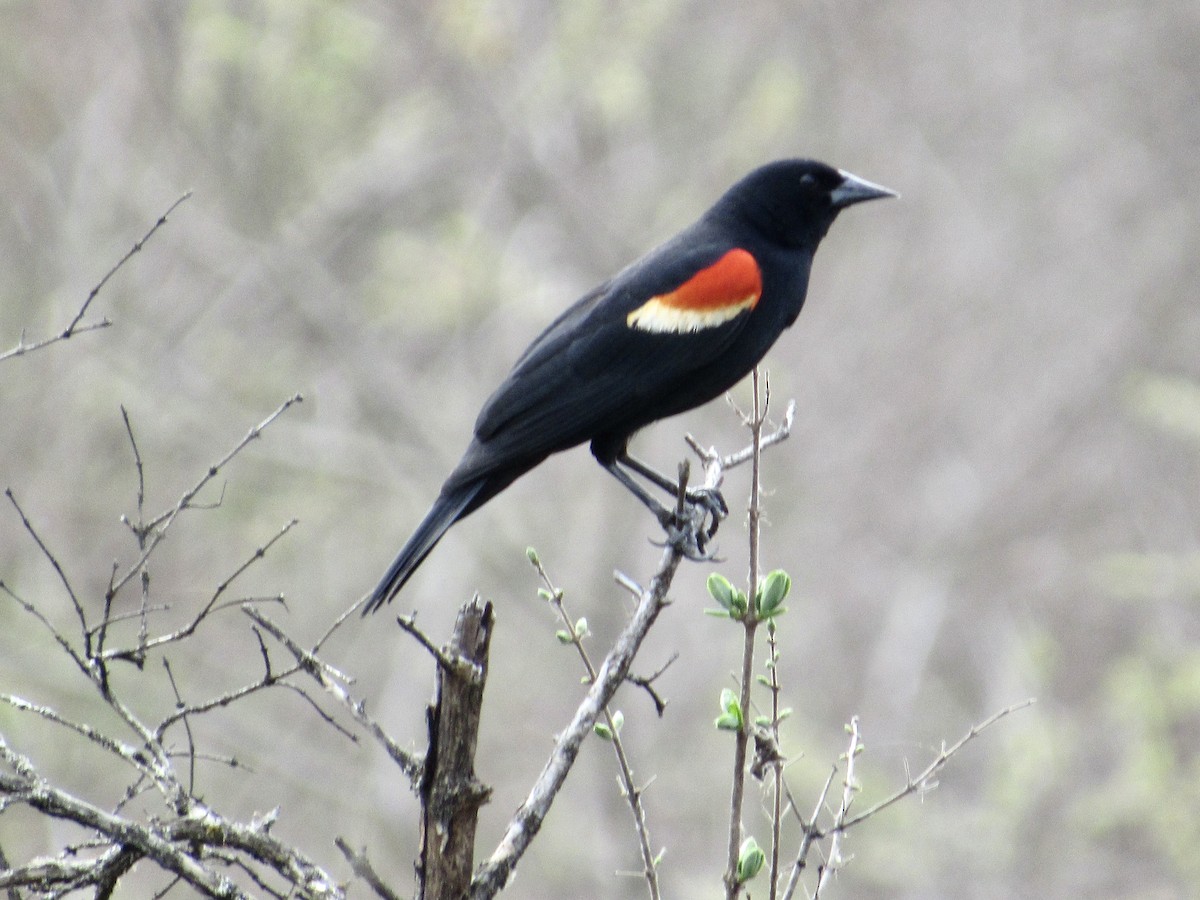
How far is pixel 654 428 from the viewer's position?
9945 millimetres

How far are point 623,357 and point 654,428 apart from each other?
20.1 feet

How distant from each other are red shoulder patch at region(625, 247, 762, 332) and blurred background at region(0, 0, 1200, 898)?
3240 millimetres

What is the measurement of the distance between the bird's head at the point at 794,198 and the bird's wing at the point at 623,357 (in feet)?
0.92

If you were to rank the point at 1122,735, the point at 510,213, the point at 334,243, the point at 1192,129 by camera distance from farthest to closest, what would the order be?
the point at 1192,129
the point at 510,213
the point at 334,243
the point at 1122,735

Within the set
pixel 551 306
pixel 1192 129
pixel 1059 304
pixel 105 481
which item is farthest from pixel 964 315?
pixel 105 481

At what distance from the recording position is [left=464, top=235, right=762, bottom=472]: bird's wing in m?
3.74

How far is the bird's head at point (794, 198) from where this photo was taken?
4.20 metres

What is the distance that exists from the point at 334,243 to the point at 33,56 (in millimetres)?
2106

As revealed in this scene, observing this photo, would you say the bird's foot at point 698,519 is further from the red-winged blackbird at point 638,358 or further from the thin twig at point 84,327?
the thin twig at point 84,327

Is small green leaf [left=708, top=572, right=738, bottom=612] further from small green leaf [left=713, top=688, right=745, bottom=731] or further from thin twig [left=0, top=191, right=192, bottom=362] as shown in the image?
thin twig [left=0, top=191, right=192, bottom=362]

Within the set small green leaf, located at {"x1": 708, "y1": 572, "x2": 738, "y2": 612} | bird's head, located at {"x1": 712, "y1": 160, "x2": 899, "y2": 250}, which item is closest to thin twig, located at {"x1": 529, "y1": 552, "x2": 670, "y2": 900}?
small green leaf, located at {"x1": 708, "y1": 572, "x2": 738, "y2": 612}

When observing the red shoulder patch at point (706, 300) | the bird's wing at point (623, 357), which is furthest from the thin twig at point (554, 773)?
the red shoulder patch at point (706, 300)

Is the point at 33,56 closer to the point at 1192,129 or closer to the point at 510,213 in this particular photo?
the point at 510,213

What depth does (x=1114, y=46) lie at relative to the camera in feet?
36.7
